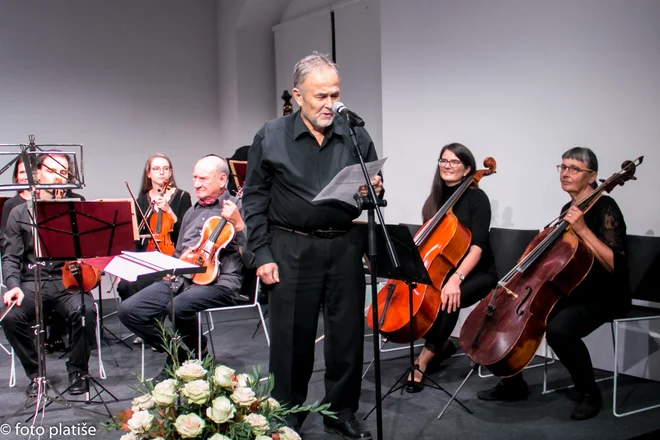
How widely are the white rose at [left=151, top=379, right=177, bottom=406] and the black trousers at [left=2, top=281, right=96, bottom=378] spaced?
237 centimetres

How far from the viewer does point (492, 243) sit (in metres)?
4.14

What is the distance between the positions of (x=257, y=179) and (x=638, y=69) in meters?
2.38

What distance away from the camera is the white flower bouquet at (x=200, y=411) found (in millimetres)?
1392

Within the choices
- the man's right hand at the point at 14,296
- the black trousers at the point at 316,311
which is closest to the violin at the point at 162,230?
the man's right hand at the point at 14,296

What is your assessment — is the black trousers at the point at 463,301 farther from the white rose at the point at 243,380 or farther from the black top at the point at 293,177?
the white rose at the point at 243,380

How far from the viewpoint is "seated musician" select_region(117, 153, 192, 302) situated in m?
4.57

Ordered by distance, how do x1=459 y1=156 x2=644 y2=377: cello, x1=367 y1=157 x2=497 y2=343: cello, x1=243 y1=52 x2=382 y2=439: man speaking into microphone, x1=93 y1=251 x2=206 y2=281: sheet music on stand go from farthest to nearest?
x1=367 y1=157 x2=497 y2=343: cello
x1=459 y1=156 x2=644 y2=377: cello
x1=93 y1=251 x2=206 y2=281: sheet music on stand
x1=243 y1=52 x2=382 y2=439: man speaking into microphone

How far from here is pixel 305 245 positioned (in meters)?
2.68

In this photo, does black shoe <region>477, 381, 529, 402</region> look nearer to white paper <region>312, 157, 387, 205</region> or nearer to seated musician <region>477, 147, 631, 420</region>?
seated musician <region>477, 147, 631, 420</region>

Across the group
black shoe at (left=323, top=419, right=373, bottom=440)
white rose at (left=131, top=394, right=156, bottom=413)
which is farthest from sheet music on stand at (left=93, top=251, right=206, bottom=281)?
white rose at (left=131, top=394, right=156, bottom=413)

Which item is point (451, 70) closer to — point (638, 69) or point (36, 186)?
point (638, 69)

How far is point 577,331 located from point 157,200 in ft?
9.19

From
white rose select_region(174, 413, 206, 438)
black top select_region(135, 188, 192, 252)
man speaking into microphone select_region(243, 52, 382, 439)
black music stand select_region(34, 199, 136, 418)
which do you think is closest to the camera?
white rose select_region(174, 413, 206, 438)

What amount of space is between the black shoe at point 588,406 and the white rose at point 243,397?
7.32ft
